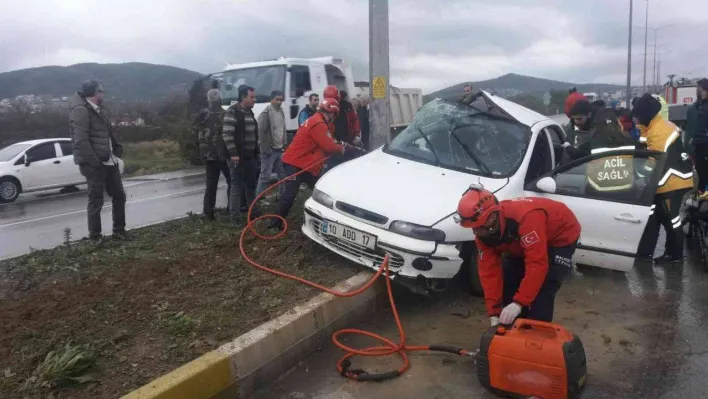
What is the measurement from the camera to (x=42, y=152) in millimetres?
13633

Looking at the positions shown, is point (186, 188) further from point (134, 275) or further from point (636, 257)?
point (636, 257)

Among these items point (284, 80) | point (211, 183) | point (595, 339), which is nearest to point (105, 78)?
point (284, 80)

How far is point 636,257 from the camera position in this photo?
5.02 meters

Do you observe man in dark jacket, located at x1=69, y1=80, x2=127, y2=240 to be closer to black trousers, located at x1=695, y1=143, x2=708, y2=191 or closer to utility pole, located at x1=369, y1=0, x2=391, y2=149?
utility pole, located at x1=369, y1=0, x2=391, y2=149

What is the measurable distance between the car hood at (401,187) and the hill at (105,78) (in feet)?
196

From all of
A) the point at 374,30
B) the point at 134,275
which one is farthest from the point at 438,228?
the point at 374,30

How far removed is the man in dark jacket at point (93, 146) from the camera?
5.82m

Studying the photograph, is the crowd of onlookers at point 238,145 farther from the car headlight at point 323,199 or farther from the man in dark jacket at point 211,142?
the car headlight at point 323,199

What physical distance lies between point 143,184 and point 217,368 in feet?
41.1

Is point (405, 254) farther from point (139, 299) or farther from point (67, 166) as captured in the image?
point (67, 166)

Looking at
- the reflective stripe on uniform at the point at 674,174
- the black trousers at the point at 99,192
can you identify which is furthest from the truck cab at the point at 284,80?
the reflective stripe on uniform at the point at 674,174

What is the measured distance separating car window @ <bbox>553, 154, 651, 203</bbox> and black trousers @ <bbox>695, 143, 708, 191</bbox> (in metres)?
2.96

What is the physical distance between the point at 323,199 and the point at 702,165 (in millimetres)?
5526

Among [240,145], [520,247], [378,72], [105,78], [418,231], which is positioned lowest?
[418,231]
